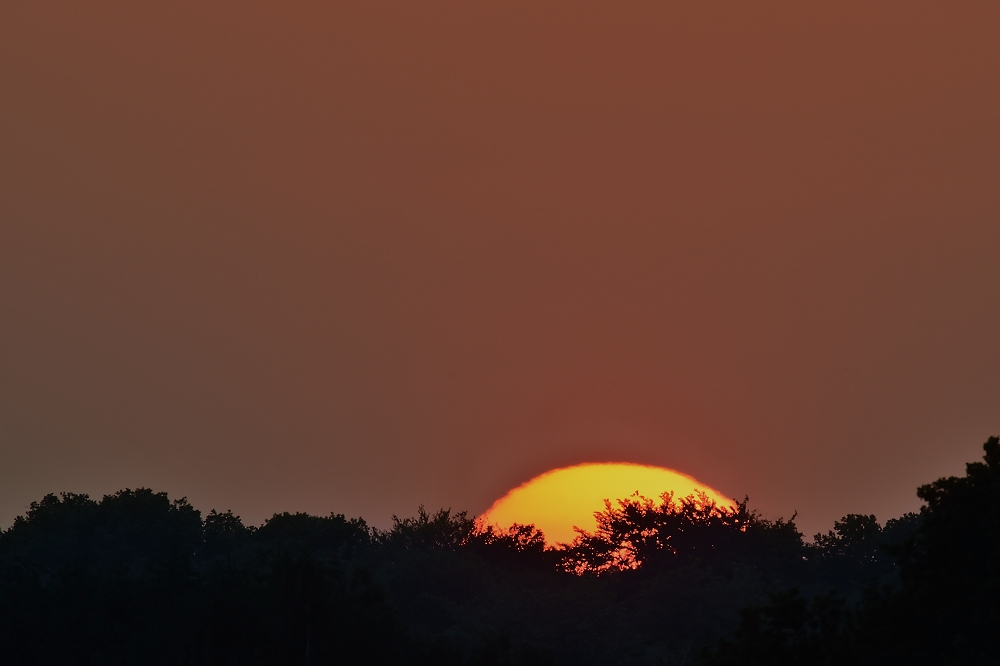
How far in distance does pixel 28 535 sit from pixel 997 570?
9380 centimetres

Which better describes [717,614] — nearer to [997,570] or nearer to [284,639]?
[284,639]

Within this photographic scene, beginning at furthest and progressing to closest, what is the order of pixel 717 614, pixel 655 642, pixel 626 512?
pixel 626 512 → pixel 717 614 → pixel 655 642

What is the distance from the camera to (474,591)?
316 feet

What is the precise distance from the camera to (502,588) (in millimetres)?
95625

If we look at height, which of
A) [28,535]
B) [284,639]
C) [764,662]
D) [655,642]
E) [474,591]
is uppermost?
Answer: [28,535]

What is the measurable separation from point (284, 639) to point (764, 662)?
76.9 ft

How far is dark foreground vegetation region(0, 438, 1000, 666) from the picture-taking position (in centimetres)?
2852

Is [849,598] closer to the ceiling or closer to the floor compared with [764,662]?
closer to the ceiling

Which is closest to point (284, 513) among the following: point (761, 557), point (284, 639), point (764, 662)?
point (761, 557)

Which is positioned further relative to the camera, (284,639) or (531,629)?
(531,629)

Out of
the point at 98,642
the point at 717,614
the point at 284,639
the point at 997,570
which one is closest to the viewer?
the point at 997,570

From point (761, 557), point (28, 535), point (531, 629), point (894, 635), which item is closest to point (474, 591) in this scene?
point (531, 629)

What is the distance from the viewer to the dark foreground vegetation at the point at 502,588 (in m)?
28.5

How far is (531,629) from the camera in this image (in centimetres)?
7975
